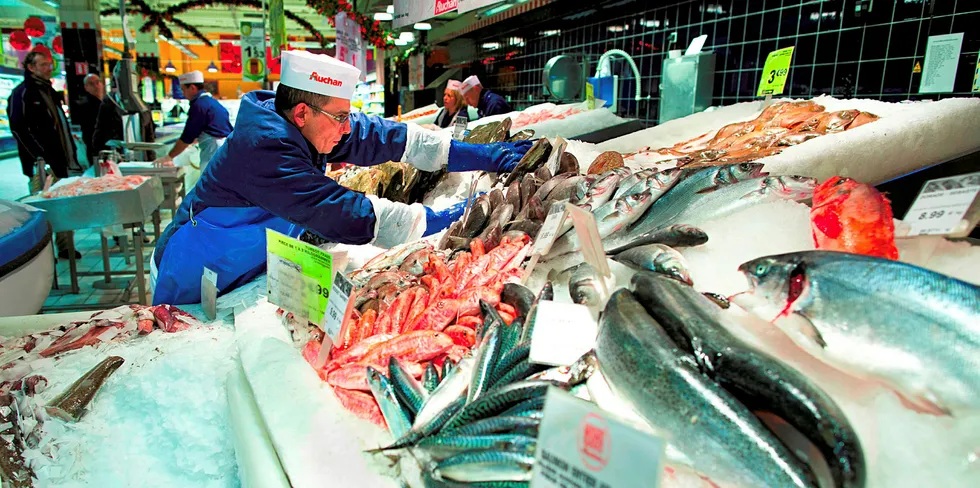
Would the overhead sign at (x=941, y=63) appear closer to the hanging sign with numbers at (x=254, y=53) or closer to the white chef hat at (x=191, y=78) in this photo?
the white chef hat at (x=191, y=78)

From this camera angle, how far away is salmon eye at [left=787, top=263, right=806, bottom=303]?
1.03m

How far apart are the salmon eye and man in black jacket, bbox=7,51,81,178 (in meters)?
9.14

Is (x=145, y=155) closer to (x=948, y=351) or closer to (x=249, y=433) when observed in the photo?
Answer: (x=249, y=433)

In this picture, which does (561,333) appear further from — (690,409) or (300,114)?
(300,114)

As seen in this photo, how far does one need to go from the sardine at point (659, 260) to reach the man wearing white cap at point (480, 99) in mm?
5771

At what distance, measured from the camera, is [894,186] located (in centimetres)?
249

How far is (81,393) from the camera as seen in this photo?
1.71m

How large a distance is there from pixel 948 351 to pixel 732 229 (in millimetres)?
846

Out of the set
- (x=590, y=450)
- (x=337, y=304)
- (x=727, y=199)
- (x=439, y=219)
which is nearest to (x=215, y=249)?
(x=439, y=219)

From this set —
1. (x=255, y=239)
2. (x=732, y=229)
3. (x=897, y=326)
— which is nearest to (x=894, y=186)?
(x=732, y=229)

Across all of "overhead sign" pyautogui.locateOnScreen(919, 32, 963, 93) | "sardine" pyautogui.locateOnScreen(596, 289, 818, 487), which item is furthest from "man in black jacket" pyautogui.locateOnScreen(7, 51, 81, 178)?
"overhead sign" pyautogui.locateOnScreen(919, 32, 963, 93)

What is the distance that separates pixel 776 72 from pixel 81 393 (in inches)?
152

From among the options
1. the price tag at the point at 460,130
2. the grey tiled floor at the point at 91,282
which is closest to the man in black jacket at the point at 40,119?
the grey tiled floor at the point at 91,282

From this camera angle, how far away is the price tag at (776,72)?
3.40 meters
